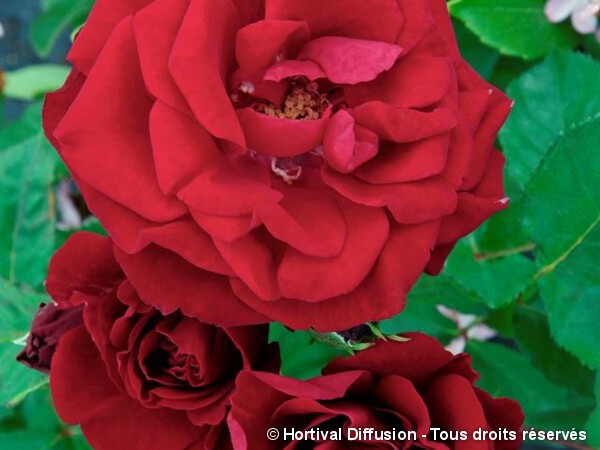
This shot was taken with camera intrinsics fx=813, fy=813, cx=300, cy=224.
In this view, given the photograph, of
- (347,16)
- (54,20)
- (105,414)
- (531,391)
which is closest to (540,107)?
(531,391)

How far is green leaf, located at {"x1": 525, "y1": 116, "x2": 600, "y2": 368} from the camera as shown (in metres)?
0.50

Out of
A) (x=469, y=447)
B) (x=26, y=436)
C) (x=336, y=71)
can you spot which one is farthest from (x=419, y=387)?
(x=26, y=436)

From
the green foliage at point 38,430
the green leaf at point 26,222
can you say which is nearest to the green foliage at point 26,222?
the green leaf at point 26,222

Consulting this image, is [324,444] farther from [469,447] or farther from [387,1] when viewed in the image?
[387,1]

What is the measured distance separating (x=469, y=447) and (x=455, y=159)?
0.12 meters

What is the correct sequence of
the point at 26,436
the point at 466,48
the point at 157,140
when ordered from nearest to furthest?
the point at 157,140 → the point at 26,436 → the point at 466,48

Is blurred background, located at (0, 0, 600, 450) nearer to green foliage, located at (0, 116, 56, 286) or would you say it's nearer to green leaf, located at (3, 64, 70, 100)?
green foliage, located at (0, 116, 56, 286)

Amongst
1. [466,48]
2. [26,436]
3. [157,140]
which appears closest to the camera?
[157,140]

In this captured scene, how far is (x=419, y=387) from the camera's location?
1.29ft

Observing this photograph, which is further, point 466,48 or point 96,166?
point 466,48

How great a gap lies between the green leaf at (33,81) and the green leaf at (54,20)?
0.20 ft

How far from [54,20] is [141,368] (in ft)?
2.03

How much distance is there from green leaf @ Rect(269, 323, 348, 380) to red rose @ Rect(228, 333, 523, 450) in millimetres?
185

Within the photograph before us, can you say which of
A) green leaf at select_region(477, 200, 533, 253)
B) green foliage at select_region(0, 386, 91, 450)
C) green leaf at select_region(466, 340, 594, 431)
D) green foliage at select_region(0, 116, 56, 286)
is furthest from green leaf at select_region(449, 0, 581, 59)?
green foliage at select_region(0, 386, 91, 450)
